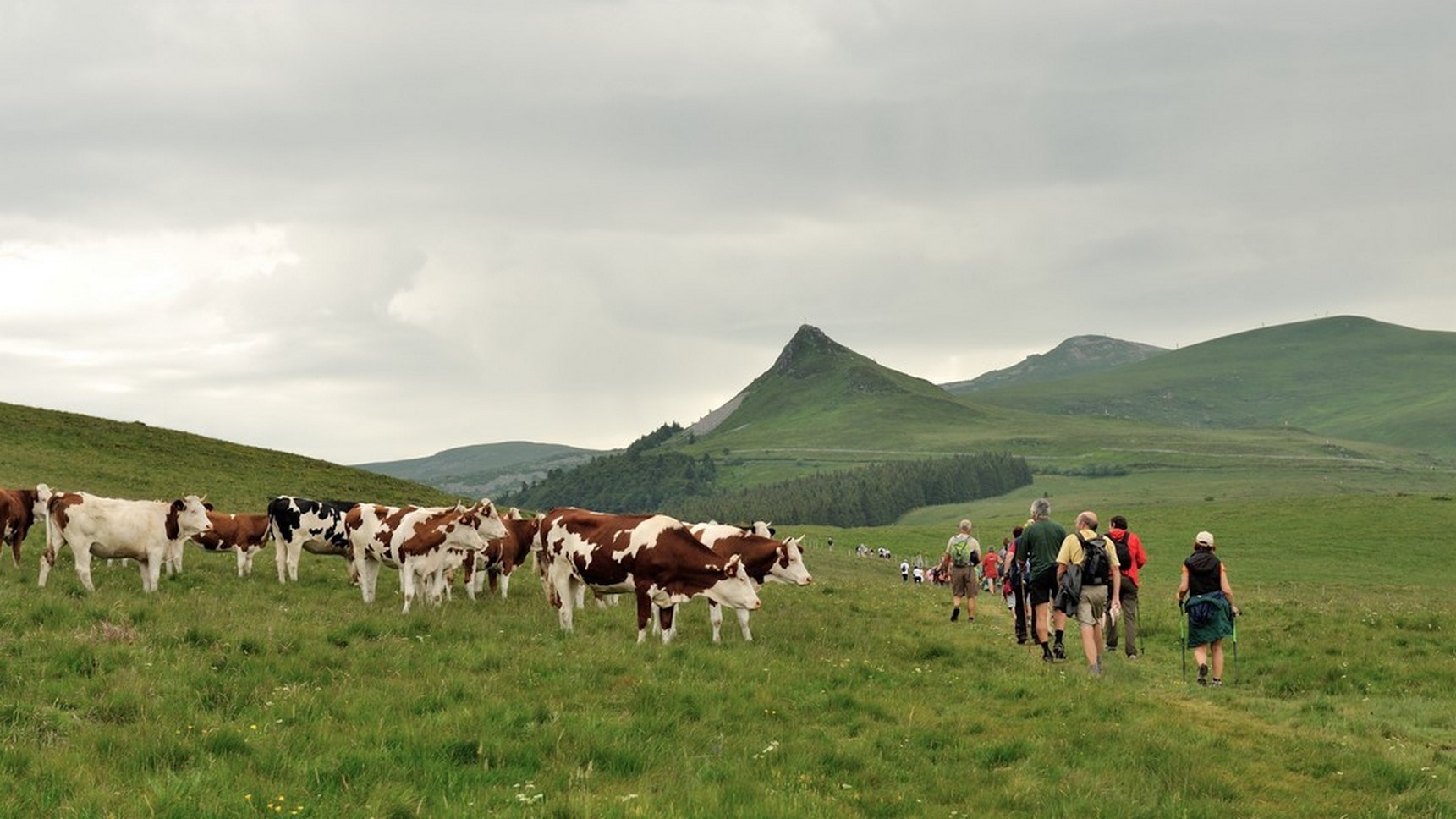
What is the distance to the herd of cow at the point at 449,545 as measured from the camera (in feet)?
60.4

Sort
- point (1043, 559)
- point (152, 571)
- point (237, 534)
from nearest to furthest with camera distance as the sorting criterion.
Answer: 1. point (152, 571)
2. point (1043, 559)
3. point (237, 534)

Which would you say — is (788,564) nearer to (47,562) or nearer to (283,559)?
(283,559)

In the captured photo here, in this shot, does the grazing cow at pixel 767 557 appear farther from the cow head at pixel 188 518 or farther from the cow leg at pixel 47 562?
the cow leg at pixel 47 562

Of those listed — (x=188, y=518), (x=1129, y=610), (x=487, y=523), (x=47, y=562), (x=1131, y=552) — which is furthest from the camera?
(x=1129, y=610)

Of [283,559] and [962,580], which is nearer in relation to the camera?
[283,559]

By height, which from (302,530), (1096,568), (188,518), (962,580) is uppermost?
(188,518)

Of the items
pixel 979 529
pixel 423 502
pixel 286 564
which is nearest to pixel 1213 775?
pixel 286 564

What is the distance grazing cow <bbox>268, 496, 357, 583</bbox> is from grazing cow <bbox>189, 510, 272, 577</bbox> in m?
0.96

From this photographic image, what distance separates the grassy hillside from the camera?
1871 inches

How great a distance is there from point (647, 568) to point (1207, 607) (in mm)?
9756

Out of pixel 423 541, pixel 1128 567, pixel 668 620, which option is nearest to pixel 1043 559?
pixel 1128 567

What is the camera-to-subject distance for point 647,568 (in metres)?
18.3

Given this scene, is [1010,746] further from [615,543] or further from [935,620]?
[935,620]

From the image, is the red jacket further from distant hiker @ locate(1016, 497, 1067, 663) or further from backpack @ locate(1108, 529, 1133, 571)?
distant hiker @ locate(1016, 497, 1067, 663)
